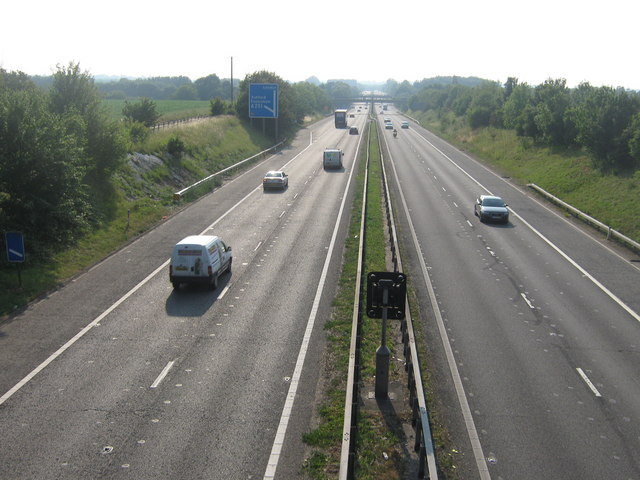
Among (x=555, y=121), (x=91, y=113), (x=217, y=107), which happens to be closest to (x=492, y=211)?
(x=91, y=113)

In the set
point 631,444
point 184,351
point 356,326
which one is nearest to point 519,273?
point 356,326

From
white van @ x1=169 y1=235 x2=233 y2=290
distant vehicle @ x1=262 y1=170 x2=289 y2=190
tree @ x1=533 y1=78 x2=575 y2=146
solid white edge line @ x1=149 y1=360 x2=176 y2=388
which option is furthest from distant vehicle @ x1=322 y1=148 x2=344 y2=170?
solid white edge line @ x1=149 y1=360 x2=176 y2=388

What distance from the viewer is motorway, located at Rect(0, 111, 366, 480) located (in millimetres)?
11656

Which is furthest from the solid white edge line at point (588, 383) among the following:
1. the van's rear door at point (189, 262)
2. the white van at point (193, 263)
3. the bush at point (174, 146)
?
the bush at point (174, 146)

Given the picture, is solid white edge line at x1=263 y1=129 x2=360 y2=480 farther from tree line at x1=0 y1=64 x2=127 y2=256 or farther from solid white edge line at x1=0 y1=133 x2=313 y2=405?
tree line at x1=0 y1=64 x2=127 y2=256

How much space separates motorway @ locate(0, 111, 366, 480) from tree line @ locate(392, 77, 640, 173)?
27.5 meters

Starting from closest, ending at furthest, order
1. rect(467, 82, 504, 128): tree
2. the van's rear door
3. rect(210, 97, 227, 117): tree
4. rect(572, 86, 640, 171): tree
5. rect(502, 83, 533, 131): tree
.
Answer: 1. the van's rear door
2. rect(572, 86, 640, 171): tree
3. rect(502, 83, 533, 131): tree
4. rect(210, 97, 227, 117): tree
5. rect(467, 82, 504, 128): tree

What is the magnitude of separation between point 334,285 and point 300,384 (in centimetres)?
831

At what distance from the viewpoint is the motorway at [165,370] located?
11656 millimetres

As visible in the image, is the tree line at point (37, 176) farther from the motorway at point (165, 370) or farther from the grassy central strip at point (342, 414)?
the grassy central strip at point (342, 414)

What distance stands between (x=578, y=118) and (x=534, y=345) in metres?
37.2

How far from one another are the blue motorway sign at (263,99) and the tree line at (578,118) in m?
28.7

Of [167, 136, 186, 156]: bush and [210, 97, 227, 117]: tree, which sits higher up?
[210, 97, 227, 117]: tree

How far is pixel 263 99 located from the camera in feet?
233
